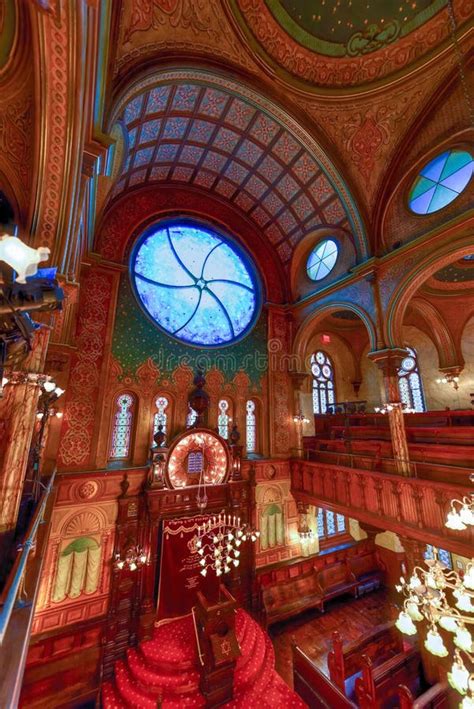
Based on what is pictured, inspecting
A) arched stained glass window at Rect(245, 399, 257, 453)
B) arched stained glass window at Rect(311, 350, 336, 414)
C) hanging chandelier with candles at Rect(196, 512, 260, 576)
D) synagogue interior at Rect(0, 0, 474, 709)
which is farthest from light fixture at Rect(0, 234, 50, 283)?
arched stained glass window at Rect(311, 350, 336, 414)

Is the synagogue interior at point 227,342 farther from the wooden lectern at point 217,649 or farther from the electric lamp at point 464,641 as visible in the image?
the electric lamp at point 464,641

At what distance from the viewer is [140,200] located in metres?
10.0

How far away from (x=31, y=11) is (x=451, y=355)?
602 inches

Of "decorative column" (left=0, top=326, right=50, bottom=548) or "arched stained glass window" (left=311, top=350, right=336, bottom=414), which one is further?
"arched stained glass window" (left=311, top=350, right=336, bottom=414)

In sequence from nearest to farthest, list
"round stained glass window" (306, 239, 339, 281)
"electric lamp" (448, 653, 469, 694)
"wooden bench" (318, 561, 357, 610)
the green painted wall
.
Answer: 1. "electric lamp" (448, 653, 469, 694)
2. the green painted wall
3. "wooden bench" (318, 561, 357, 610)
4. "round stained glass window" (306, 239, 339, 281)

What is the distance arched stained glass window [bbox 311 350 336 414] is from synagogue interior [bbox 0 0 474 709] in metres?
2.68

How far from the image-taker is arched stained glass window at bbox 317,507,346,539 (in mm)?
11703

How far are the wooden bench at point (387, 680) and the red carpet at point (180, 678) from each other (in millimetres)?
1604

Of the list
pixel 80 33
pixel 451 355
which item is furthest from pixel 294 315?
pixel 80 33

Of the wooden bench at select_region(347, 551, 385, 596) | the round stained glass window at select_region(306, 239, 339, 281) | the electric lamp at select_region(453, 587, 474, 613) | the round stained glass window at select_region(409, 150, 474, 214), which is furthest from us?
the round stained glass window at select_region(306, 239, 339, 281)

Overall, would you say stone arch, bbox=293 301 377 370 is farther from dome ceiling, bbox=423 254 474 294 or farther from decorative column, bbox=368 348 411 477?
dome ceiling, bbox=423 254 474 294

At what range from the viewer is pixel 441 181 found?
7.49 m

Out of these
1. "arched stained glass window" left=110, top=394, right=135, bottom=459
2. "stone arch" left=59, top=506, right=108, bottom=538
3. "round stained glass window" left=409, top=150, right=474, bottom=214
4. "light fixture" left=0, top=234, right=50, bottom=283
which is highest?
"round stained glass window" left=409, top=150, right=474, bottom=214

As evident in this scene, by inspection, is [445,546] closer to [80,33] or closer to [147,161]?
[80,33]
